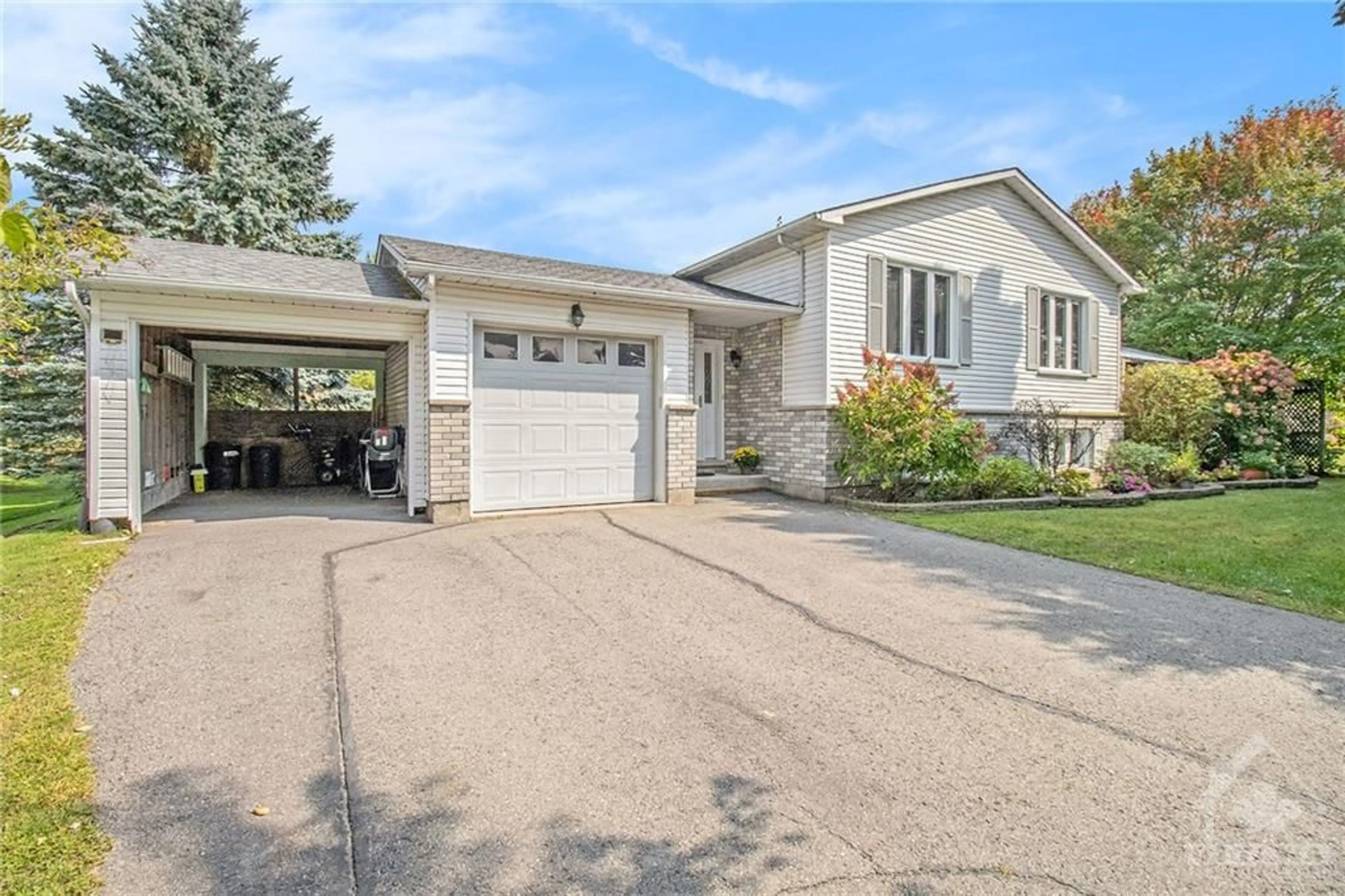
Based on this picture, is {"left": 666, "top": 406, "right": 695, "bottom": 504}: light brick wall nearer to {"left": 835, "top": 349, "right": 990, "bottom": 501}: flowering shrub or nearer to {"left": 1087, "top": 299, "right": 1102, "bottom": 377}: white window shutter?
{"left": 835, "top": 349, "right": 990, "bottom": 501}: flowering shrub

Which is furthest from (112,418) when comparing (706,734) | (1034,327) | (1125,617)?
(1034,327)

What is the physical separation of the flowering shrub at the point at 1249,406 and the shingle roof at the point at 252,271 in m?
15.1

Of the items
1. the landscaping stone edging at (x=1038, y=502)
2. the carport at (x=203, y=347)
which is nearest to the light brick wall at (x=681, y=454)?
the landscaping stone edging at (x=1038, y=502)

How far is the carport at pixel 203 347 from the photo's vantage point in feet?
24.2

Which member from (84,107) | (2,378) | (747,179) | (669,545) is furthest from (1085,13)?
(84,107)

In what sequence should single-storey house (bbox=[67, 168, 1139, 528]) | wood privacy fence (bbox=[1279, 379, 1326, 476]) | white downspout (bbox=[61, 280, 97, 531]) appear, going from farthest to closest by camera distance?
wood privacy fence (bbox=[1279, 379, 1326, 476])
single-storey house (bbox=[67, 168, 1139, 528])
white downspout (bbox=[61, 280, 97, 531])

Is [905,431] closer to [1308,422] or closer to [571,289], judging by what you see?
[571,289]

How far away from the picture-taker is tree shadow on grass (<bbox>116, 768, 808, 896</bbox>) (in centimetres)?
209

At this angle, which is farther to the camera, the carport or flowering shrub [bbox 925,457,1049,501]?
flowering shrub [bbox 925,457,1049,501]

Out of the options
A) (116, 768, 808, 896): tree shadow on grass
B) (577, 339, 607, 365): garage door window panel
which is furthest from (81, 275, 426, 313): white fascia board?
(116, 768, 808, 896): tree shadow on grass

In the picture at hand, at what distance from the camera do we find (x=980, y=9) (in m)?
8.47

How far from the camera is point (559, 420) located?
29.8 ft

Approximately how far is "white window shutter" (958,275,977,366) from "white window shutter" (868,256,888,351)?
1.87 m

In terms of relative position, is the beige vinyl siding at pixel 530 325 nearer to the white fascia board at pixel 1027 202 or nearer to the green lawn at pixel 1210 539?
the white fascia board at pixel 1027 202
